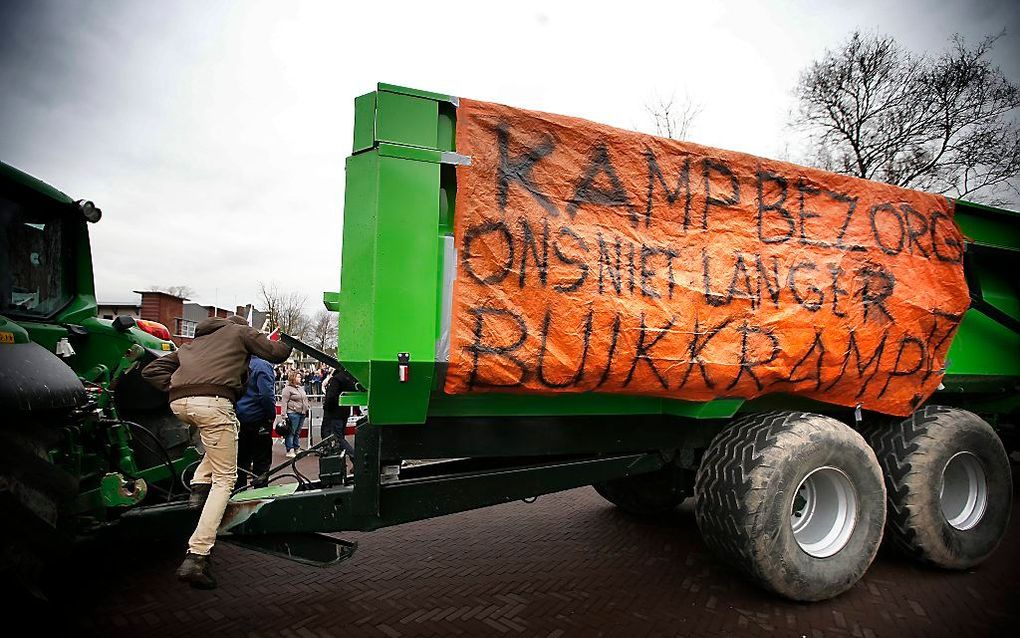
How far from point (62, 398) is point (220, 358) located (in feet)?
2.71

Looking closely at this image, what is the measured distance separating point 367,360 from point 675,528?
14.1 feet

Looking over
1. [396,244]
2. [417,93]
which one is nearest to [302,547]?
[396,244]

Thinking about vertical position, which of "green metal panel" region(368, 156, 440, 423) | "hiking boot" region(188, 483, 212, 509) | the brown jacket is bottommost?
"hiking boot" region(188, 483, 212, 509)

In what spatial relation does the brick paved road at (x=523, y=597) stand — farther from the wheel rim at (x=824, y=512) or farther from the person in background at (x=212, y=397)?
the person in background at (x=212, y=397)

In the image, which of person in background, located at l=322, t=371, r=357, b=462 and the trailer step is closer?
the trailer step

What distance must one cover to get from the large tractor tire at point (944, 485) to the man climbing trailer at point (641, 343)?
0.02m

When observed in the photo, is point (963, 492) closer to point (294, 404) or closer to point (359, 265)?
point (359, 265)

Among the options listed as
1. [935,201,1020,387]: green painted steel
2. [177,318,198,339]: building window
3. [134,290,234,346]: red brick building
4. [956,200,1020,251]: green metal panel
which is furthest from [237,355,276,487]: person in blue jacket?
[177,318,198,339]: building window

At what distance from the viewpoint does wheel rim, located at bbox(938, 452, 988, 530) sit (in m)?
4.49

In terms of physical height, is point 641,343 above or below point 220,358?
above

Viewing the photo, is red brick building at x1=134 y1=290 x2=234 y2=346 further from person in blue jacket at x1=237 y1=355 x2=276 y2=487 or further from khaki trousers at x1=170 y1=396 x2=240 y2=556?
khaki trousers at x1=170 y1=396 x2=240 y2=556

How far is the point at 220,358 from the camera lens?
357 cm

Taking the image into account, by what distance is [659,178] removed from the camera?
339 centimetres

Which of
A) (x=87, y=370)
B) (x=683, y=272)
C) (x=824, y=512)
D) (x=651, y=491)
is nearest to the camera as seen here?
(x=683, y=272)
